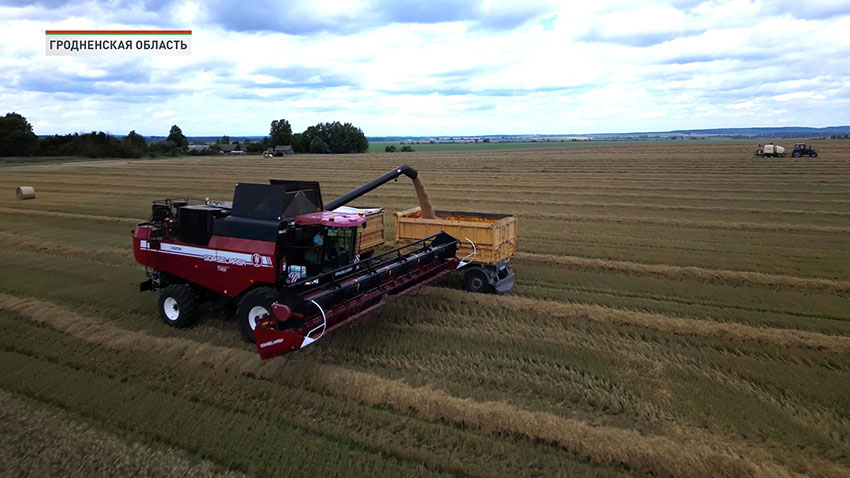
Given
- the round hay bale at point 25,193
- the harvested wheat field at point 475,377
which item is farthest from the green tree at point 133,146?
the harvested wheat field at point 475,377

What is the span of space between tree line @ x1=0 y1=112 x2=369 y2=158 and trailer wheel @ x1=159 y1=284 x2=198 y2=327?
76635 millimetres

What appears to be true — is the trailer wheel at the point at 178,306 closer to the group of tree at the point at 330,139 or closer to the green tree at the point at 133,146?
the green tree at the point at 133,146

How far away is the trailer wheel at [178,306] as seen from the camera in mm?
9008

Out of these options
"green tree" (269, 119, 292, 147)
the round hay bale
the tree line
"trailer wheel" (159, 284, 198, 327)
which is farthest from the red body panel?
"green tree" (269, 119, 292, 147)

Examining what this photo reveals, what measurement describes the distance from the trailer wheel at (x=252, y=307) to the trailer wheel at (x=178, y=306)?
123cm

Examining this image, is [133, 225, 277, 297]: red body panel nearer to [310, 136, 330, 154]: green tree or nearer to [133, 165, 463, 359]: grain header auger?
[133, 165, 463, 359]: grain header auger

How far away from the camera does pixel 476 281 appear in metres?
11.0

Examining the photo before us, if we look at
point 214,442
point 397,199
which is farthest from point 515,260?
point 397,199

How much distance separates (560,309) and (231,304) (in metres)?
5.78

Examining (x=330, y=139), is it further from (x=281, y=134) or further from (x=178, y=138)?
(x=178, y=138)

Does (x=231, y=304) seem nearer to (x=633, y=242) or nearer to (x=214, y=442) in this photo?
(x=214, y=442)

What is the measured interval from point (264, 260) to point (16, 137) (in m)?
80.3

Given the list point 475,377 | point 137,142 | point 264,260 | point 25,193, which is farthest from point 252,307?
point 137,142

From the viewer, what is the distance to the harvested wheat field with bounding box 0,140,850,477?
5.62 m
